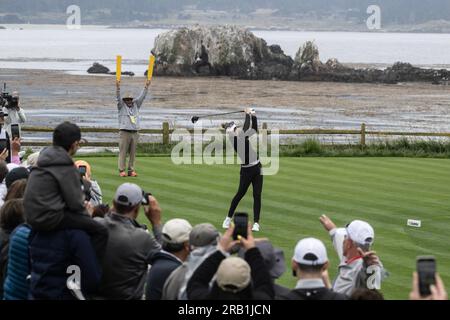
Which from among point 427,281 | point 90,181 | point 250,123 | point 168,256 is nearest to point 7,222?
point 168,256

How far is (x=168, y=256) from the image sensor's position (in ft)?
28.2

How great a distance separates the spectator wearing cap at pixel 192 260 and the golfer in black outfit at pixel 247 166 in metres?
8.52

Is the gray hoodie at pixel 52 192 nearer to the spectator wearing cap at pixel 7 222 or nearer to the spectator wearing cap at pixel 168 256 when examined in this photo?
A: the spectator wearing cap at pixel 168 256

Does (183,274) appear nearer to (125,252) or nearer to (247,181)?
(125,252)

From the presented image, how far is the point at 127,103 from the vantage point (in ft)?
75.5

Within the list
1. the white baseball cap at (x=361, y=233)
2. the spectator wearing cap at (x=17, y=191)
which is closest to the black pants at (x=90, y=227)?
the spectator wearing cap at (x=17, y=191)

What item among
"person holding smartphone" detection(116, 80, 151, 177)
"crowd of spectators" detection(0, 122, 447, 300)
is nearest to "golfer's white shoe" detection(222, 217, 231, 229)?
"person holding smartphone" detection(116, 80, 151, 177)

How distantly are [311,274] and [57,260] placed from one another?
2077 millimetres

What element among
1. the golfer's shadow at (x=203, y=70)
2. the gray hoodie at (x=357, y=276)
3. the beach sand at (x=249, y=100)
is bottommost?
the beach sand at (x=249, y=100)

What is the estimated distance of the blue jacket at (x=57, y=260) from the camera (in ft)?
27.3

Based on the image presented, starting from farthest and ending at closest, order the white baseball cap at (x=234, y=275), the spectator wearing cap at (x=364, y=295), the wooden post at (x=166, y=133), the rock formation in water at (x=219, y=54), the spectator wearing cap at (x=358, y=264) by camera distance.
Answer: the rock formation in water at (x=219, y=54) → the wooden post at (x=166, y=133) → the spectator wearing cap at (x=358, y=264) → the spectator wearing cap at (x=364, y=295) → the white baseball cap at (x=234, y=275)

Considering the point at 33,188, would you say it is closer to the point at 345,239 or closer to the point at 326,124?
the point at 345,239

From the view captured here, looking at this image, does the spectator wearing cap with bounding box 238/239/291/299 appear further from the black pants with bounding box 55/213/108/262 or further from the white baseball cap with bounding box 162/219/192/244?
the black pants with bounding box 55/213/108/262
